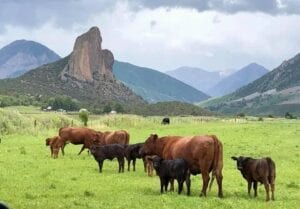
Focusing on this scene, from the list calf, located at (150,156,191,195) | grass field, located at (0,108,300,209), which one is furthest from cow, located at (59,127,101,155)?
calf, located at (150,156,191,195)

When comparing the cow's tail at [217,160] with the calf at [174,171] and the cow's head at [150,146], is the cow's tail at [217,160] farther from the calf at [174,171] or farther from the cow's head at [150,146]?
the cow's head at [150,146]

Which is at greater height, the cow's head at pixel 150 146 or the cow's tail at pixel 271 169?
the cow's head at pixel 150 146

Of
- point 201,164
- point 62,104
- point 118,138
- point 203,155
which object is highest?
point 62,104

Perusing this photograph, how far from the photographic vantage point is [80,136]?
120ft

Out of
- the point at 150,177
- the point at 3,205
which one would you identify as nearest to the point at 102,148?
the point at 150,177

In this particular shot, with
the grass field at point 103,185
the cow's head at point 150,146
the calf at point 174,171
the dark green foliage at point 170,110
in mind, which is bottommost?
the grass field at point 103,185

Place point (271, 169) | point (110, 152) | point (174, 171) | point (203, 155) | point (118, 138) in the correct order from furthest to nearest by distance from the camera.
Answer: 1. point (118, 138)
2. point (110, 152)
3. point (174, 171)
4. point (203, 155)
5. point (271, 169)

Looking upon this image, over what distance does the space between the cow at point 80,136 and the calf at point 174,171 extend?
1649 cm

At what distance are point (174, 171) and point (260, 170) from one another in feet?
9.88

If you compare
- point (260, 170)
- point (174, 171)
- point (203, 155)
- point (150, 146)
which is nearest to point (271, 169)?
point (260, 170)

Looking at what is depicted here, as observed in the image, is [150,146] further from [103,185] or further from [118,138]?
[118,138]

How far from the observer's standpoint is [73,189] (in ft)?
66.4

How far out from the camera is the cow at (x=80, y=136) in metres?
36.2

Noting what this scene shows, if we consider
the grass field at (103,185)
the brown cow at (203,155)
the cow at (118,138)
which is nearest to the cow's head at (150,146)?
the grass field at (103,185)
